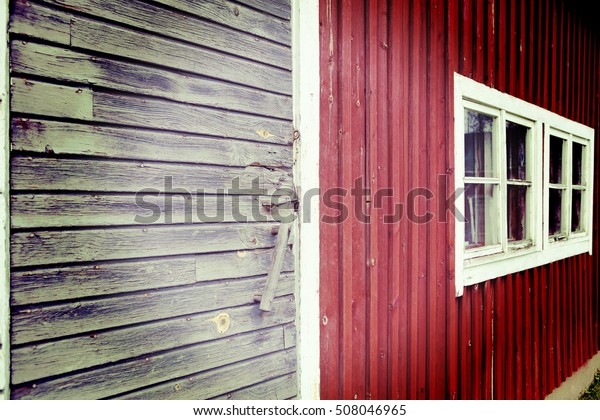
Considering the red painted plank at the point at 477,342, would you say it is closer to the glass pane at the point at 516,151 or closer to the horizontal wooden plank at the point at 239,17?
the glass pane at the point at 516,151

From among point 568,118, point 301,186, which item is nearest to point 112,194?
point 301,186

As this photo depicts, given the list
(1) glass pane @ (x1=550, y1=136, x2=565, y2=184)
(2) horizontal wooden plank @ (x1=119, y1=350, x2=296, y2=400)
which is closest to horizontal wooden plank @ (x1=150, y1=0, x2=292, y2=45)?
(2) horizontal wooden plank @ (x1=119, y1=350, x2=296, y2=400)

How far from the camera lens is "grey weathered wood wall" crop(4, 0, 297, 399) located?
4.18 ft

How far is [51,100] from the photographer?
4.27 feet

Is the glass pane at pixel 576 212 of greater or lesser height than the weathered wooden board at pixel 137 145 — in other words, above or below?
below

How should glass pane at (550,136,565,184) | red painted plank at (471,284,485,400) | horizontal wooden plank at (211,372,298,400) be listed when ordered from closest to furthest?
horizontal wooden plank at (211,372,298,400)
red painted plank at (471,284,485,400)
glass pane at (550,136,565,184)

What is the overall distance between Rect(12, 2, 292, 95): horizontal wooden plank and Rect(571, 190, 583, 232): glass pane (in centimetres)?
421

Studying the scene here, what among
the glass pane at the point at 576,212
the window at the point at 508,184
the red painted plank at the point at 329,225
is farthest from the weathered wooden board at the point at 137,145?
the glass pane at the point at 576,212

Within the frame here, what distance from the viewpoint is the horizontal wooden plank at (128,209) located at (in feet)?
4.15

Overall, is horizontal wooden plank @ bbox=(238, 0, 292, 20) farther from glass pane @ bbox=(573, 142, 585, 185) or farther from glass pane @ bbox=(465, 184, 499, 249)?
glass pane @ bbox=(573, 142, 585, 185)

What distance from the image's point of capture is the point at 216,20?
5.55 ft

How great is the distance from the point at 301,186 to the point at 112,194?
33.8 inches

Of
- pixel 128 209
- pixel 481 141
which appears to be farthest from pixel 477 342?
pixel 128 209
